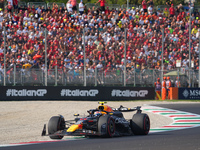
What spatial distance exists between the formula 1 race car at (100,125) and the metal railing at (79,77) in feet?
41.1

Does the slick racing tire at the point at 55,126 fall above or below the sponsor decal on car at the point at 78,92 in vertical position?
below

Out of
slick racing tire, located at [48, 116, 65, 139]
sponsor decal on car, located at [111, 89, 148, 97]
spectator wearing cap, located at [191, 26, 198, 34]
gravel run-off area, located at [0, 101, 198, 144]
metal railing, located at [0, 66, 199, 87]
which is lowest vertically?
gravel run-off area, located at [0, 101, 198, 144]

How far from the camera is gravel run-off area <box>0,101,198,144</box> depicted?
12.1 m

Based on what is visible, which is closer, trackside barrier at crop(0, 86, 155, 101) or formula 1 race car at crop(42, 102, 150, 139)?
formula 1 race car at crop(42, 102, 150, 139)

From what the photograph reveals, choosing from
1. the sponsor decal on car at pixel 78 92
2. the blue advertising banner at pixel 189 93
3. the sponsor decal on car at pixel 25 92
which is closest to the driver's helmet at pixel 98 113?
the sponsor decal on car at pixel 78 92

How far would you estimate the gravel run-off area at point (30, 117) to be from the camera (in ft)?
39.7

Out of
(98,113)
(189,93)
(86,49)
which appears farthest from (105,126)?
(189,93)

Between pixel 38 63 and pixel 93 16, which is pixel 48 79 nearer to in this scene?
pixel 38 63

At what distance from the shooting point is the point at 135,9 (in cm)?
3041

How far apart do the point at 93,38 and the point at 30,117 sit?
8899 mm

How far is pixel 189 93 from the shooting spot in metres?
27.1

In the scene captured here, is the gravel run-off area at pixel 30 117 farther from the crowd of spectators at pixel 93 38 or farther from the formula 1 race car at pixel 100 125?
the crowd of spectators at pixel 93 38

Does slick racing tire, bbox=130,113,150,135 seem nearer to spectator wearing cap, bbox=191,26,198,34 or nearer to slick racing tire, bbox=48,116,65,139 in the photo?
slick racing tire, bbox=48,116,65,139

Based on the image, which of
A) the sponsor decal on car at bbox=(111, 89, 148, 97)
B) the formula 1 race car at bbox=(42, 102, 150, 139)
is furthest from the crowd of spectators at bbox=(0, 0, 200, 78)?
the formula 1 race car at bbox=(42, 102, 150, 139)
